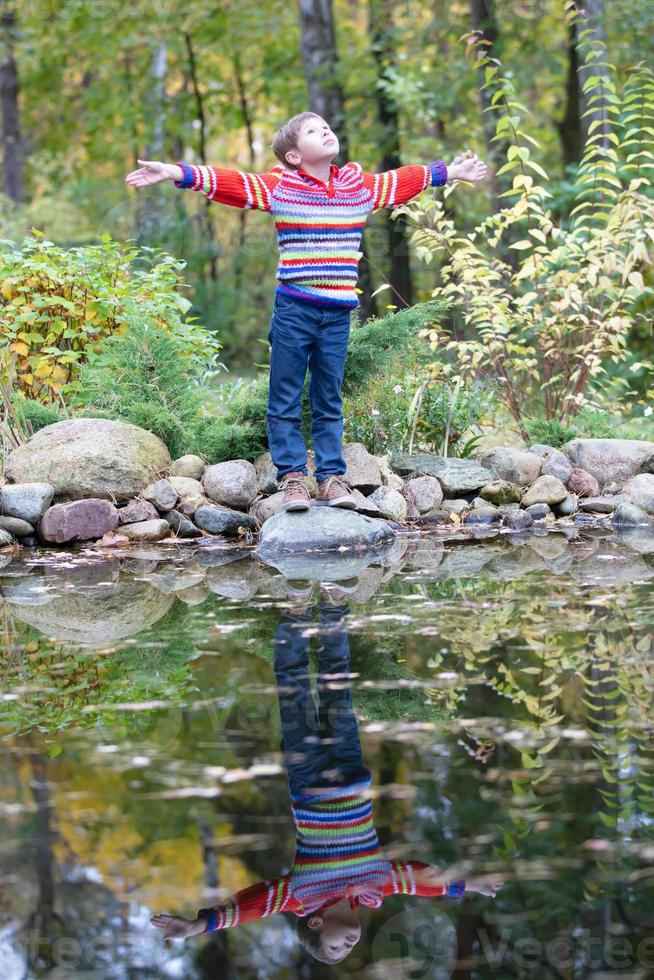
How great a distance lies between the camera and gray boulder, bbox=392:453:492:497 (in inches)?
279

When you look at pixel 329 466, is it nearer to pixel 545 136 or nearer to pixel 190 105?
pixel 545 136

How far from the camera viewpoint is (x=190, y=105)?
22000mm

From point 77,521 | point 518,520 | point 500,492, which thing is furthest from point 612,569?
point 77,521

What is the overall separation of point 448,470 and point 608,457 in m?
1.10

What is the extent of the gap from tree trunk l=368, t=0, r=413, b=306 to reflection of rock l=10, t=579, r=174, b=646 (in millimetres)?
11386

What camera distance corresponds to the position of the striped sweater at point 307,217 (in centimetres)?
581

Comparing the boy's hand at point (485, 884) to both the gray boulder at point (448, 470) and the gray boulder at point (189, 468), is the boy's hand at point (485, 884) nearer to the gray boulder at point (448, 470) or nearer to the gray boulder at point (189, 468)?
the gray boulder at point (448, 470)

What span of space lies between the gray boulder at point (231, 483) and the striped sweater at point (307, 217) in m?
1.34

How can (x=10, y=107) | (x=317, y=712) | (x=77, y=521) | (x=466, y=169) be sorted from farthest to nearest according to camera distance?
(x=10, y=107)
(x=77, y=521)
(x=466, y=169)
(x=317, y=712)

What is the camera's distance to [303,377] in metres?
6.25

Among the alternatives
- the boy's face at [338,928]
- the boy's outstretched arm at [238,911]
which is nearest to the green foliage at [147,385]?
the boy's outstretched arm at [238,911]

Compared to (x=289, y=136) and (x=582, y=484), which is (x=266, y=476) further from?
(x=289, y=136)

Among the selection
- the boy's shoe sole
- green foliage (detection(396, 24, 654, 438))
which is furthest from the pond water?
green foliage (detection(396, 24, 654, 438))

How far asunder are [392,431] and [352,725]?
4306mm
